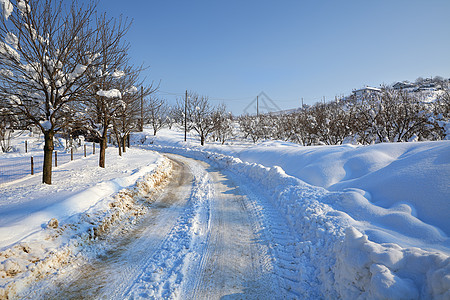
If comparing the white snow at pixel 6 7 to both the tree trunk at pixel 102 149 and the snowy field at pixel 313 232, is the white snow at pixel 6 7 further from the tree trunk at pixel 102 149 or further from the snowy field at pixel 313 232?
the tree trunk at pixel 102 149

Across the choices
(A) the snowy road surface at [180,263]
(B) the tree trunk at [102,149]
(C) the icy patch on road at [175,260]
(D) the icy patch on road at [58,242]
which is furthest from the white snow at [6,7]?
(B) the tree trunk at [102,149]

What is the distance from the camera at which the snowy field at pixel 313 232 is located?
9.01 ft

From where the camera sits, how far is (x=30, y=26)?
6.60 meters

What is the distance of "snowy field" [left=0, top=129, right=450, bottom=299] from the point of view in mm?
2746

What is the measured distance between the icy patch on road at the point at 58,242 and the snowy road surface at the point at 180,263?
0.23m

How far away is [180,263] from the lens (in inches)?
154

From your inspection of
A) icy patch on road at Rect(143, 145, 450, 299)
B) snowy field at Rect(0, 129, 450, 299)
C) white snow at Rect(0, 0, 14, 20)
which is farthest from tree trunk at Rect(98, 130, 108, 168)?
icy patch on road at Rect(143, 145, 450, 299)

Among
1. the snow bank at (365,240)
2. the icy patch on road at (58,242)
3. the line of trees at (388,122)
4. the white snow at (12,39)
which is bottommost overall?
the icy patch on road at (58,242)

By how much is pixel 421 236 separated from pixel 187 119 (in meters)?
33.6

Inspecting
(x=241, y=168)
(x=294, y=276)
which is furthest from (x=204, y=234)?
(x=241, y=168)

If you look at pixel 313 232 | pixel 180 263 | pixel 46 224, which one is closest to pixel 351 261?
pixel 313 232

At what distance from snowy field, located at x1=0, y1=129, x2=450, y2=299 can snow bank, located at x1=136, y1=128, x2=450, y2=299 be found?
0.5 inches

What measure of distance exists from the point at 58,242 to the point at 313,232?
5.29m

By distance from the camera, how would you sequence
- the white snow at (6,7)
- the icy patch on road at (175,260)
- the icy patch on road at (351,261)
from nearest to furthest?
the icy patch on road at (351,261) → the icy patch on road at (175,260) → the white snow at (6,7)
